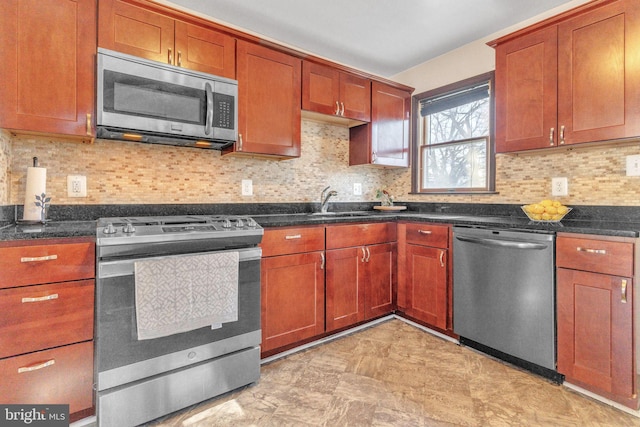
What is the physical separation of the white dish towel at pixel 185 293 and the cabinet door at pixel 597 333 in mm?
1920

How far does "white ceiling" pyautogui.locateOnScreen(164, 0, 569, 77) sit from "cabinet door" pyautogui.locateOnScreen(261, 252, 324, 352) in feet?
6.05

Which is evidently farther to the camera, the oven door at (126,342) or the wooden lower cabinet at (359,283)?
the wooden lower cabinet at (359,283)

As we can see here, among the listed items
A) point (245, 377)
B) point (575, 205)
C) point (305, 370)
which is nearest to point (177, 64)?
point (245, 377)

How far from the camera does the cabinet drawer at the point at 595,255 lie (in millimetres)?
1655

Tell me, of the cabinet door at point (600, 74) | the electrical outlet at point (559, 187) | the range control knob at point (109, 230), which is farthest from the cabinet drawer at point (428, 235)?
the range control knob at point (109, 230)

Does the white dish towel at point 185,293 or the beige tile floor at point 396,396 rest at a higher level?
the white dish towel at point 185,293

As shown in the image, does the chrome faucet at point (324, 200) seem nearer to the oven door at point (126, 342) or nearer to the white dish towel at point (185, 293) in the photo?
the white dish towel at point (185, 293)

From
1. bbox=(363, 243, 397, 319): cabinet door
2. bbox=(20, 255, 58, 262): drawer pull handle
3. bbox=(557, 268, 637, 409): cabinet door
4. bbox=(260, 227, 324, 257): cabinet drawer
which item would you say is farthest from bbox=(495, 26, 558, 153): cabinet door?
bbox=(20, 255, 58, 262): drawer pull handle

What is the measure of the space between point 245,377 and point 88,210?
1.44 m

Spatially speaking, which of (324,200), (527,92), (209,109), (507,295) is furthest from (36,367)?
(527,92)

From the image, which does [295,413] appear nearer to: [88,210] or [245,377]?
[245,377]

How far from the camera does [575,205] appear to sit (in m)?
2.30

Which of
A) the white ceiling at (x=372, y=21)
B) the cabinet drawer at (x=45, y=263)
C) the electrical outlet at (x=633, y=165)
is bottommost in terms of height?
the cabinet drawer at (x=45, y=263)

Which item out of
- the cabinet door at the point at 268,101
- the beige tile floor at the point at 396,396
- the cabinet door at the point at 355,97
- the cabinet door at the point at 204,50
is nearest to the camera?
the beige tile floor at the point at 396,396
